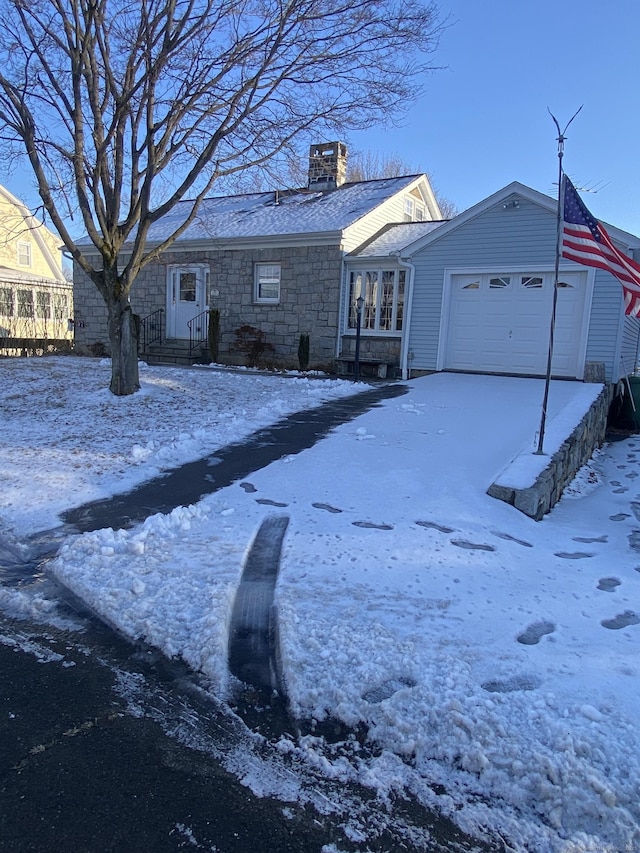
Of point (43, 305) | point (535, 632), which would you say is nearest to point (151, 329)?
point (43, 305)

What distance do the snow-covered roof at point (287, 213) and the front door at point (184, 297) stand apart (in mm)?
959

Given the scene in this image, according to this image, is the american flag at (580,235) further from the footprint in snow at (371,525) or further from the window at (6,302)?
the window at (6,302)

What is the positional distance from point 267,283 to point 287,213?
97.8 inches

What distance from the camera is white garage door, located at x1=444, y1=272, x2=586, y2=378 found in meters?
11.4

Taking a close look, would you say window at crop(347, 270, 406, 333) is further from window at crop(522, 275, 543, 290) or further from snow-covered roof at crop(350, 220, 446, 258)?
window at crop(522, 275, 543, 290)

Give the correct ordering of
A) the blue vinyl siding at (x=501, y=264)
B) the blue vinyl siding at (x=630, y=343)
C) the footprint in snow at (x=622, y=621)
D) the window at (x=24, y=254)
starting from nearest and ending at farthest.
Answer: the footprint in snow at (x=622, y=621), the blue vinyl siding at (x=501, y=264), the blue vinyl siding at (x=630, y=343), the window at (x=24, y=254)

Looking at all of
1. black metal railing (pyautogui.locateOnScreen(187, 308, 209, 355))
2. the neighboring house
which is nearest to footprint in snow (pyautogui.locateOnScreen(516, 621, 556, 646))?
the neighboring house

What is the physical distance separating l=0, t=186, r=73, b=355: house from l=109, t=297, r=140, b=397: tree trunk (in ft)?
47.0

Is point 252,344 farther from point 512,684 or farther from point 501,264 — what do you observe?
point 512,684

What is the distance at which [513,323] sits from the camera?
1198 centimetres

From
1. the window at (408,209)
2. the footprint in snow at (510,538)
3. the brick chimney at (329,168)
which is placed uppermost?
the brick chimney at (329,168)

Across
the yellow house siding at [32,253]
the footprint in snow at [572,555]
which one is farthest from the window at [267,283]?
the yellow house siding at [32,253]

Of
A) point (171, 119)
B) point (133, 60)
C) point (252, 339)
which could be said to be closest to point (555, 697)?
point (171, 119)

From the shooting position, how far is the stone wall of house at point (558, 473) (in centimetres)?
503
